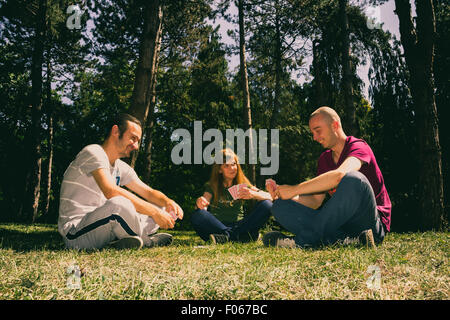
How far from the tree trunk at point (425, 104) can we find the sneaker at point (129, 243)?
545 cm

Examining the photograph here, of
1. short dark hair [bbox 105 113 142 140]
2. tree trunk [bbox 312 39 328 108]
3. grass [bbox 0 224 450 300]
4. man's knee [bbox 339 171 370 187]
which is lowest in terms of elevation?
grass [bbox 0 224 450 300]

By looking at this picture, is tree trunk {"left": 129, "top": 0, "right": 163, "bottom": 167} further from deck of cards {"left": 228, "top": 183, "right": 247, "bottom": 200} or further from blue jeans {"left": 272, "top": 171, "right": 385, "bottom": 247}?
blue jeans {"left": 272, "top": 171, "right": 385, "bottom": 247}

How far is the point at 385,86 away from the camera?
1109 centimetres

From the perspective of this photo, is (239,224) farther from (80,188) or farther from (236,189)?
(80,188)

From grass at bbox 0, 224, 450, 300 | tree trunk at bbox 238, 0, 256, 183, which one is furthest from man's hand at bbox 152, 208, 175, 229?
tree trunk at bbox 238, 0, 256, 183

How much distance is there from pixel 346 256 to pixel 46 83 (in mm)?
16514

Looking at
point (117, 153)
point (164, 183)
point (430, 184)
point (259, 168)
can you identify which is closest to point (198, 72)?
point (259, 168)

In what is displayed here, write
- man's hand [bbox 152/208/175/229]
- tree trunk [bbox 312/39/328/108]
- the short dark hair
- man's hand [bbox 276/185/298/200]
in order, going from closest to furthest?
man's hand [bbox 276/185/298/200] < man's hand [bbox 152/208/175/229] < the short dark hair < tree trunk [bbox 312/39/328/108]

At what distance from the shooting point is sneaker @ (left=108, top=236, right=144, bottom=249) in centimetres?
322

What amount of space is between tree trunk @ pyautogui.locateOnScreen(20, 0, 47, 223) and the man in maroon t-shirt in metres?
11.1

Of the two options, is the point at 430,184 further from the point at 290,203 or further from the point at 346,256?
the point at 346,256

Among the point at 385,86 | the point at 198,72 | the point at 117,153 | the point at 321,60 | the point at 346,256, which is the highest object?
the point at 198,72

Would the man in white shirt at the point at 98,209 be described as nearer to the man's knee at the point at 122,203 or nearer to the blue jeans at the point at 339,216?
the man's knee at the point at 122,203
